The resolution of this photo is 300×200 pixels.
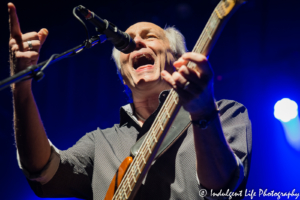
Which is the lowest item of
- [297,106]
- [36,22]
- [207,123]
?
[297,106]

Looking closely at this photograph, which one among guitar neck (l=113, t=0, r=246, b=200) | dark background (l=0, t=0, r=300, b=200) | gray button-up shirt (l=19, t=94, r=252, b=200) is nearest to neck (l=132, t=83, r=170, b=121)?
gray button-up shirt (l=19, t=94, r=252, b=200)

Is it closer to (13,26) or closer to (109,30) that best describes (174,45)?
(109,30)

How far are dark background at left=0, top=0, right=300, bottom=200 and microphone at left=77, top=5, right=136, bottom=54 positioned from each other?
2.36 m

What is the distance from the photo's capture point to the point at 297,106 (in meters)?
2.86

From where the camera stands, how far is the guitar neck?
93 cm

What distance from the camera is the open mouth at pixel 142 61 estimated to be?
1.98 m

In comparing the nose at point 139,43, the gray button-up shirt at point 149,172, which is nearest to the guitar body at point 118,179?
the gray button-up shirt at point 149,172

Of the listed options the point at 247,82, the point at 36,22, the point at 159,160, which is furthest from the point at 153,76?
the point at 36,22

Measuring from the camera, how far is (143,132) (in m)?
1.61

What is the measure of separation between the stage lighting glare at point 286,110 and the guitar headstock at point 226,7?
7.80 ft

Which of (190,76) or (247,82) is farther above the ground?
(190,76)

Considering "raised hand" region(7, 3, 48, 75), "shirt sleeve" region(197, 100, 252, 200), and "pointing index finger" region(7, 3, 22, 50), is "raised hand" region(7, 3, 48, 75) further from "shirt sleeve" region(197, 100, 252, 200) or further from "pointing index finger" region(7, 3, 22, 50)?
"shirt sleeve" region(197, 100, 252, 200)

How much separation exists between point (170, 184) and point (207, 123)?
22.0 inches

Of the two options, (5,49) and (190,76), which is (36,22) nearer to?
(5,49)
